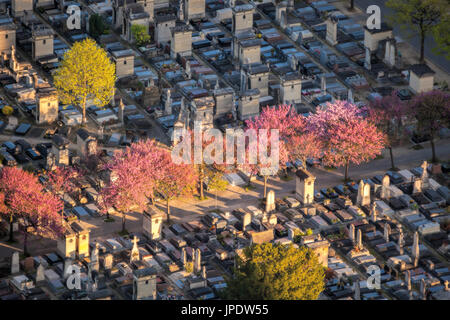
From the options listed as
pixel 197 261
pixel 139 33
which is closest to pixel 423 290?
pixel 197 261

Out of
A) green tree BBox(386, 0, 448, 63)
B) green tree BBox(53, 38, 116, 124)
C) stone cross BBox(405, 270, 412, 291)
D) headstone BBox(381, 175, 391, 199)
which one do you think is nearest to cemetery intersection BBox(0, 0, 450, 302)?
stone cross BBox(405, 270, 412, 291)

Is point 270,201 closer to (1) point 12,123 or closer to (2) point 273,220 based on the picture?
(2) point 273,220

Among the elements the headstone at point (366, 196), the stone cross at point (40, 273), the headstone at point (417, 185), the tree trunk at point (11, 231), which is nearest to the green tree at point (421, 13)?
the headstone at point (417, 185)

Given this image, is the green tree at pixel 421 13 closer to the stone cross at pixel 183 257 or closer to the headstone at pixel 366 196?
the headstone at pixel 366 196

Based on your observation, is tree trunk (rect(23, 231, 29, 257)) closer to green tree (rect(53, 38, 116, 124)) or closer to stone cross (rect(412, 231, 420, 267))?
green tree (rect(53, 38, 116, 124))

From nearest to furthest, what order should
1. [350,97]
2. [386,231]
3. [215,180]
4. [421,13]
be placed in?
[386,231]
[215,180]
[350,97]
[421,13]
